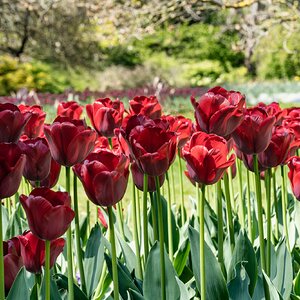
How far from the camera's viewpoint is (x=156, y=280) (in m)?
1.50

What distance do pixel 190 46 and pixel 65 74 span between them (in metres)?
5.07

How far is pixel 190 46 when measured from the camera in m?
23.0

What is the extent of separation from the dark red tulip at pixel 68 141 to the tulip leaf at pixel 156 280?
295mm

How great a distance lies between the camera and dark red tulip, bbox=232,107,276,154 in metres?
1.51

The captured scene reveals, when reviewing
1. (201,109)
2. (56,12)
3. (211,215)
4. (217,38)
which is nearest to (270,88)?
(56,12)

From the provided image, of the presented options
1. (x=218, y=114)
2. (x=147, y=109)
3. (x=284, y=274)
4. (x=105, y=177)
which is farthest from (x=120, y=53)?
(x=105, y=177)

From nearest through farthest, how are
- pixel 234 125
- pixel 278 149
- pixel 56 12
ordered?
pixel 234 125 → pixel 278 149 → pixel 56 12

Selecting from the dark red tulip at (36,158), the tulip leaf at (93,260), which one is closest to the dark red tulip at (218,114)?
the dark red tulip at (36,158)

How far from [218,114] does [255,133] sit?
97mm

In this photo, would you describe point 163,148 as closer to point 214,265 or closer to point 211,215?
point 214,265

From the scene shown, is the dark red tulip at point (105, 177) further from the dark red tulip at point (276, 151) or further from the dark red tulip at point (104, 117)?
the dark red tulip at point (104, 117)

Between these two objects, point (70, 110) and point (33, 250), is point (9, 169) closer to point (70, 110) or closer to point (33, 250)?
point (33, 250)

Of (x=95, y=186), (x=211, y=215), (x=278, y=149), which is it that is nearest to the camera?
(x=95, y=186)

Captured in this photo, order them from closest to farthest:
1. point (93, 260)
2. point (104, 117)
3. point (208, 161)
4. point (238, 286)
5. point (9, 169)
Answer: point (9, 169) < point (208, 161) < point (238, 286) < point (93, 260) < point (104, 117)
